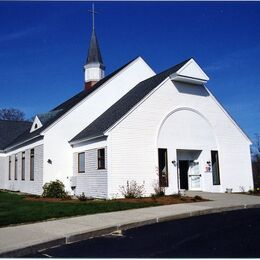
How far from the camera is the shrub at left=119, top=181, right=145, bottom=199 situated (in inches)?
749

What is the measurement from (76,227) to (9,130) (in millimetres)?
28883

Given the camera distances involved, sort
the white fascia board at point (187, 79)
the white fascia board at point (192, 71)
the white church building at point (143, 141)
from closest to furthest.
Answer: the white church building at point (143, 141) → the white fascia board at point (187, 79) → the white fascia board at point (192, 71)

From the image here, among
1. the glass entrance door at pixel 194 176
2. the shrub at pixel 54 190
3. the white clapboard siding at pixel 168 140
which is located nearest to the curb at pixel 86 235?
the white clapboard siding at pixel 168 140

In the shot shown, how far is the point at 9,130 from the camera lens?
36.9 metres

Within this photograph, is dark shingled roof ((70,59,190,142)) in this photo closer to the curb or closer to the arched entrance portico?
the arched entrance portico

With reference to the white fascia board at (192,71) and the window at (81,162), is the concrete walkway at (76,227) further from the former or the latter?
the white fascia board at (192,71)

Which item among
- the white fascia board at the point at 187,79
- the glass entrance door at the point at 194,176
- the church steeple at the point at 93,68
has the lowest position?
the glass entrance door at the point at 194,176

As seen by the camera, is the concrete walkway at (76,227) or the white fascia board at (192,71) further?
the white fascia board at (192,71)

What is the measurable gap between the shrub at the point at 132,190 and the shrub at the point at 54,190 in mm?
3808

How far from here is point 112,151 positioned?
1898 cm

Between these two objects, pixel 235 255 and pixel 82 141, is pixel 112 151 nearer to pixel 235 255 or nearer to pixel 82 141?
pixel 82 141

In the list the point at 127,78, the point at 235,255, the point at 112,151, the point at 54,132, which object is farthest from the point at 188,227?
the point at 127,78

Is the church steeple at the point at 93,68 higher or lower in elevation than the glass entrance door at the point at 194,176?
higher

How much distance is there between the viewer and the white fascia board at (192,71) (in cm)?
2166
